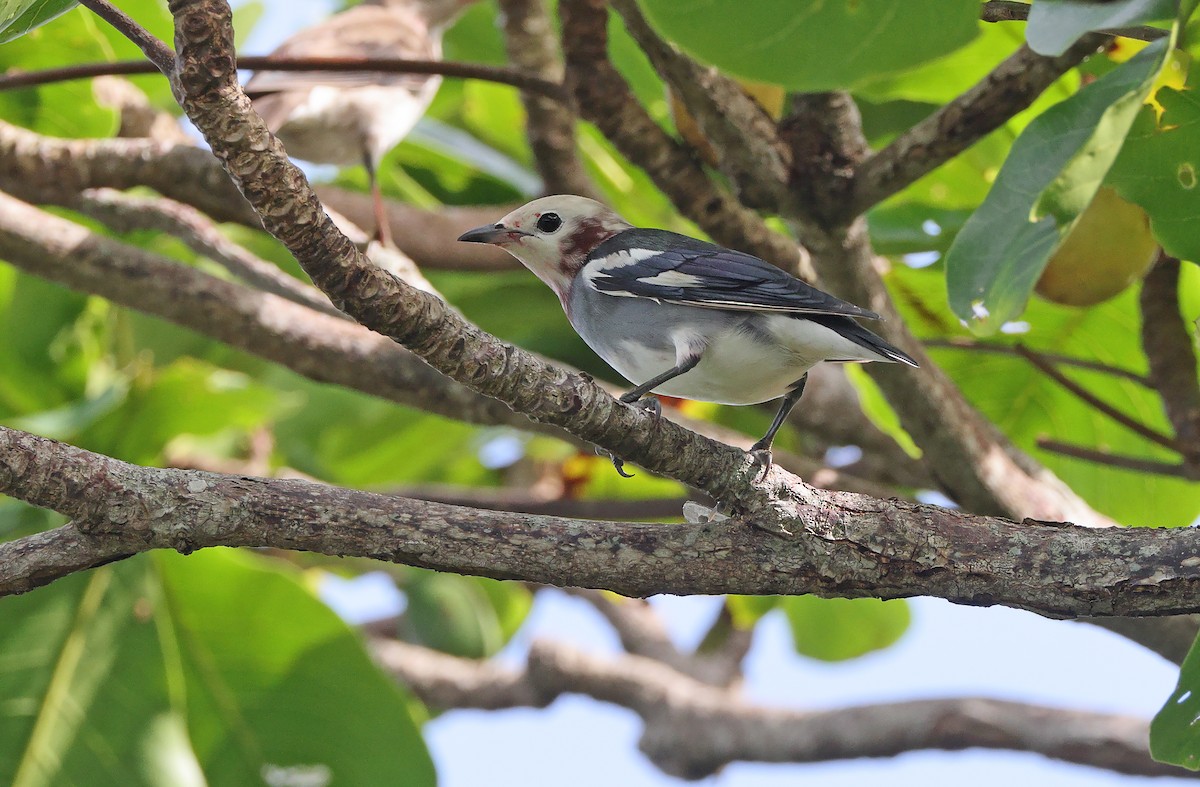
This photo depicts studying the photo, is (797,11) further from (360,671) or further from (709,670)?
(709,670)

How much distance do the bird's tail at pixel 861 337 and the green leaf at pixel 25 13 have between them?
127 cm

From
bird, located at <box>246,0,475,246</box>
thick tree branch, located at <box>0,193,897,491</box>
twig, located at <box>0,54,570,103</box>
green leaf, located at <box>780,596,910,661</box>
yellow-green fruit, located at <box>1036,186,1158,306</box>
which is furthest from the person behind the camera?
green leaf, located at <box>780,596,910,661</box>

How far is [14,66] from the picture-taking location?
3.34 metres

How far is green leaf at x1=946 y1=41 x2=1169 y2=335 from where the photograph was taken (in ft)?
4.96

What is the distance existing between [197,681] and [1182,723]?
7.92 feet

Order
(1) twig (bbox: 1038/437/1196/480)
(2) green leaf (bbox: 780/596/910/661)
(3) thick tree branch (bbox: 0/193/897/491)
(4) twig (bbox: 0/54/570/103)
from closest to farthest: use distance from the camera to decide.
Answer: (4) twig (bbox: 0/54/570/103)
(1) twig (bbox: 1038/437/1196/480)
(3) thick tree branch (bbox: 0/193/897/491)
(2) green leaf (bbox: 780/596/910/661)

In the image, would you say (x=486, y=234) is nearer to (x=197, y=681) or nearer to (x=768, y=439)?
(x=768, y=439)

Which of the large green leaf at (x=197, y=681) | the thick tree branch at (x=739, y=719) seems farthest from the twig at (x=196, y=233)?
the thick tree branch at (x=739, y=719)

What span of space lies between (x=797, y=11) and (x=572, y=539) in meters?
0.85

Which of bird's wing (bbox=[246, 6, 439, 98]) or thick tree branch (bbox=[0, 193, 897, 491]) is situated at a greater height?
bird's wing (bbox=[246, 6, 439, 98])

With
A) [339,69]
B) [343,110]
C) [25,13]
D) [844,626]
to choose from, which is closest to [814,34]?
[25,13]

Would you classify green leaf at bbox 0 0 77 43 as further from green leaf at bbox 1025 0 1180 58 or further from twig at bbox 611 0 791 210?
green leaf at bbox 1025 0 1180 58

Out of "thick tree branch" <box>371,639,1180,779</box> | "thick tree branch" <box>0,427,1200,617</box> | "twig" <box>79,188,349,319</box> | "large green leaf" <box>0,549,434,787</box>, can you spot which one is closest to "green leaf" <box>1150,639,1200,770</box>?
"thick tree branch" <box>0,427,1200,617</box>

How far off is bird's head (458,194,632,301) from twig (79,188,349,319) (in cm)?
56
